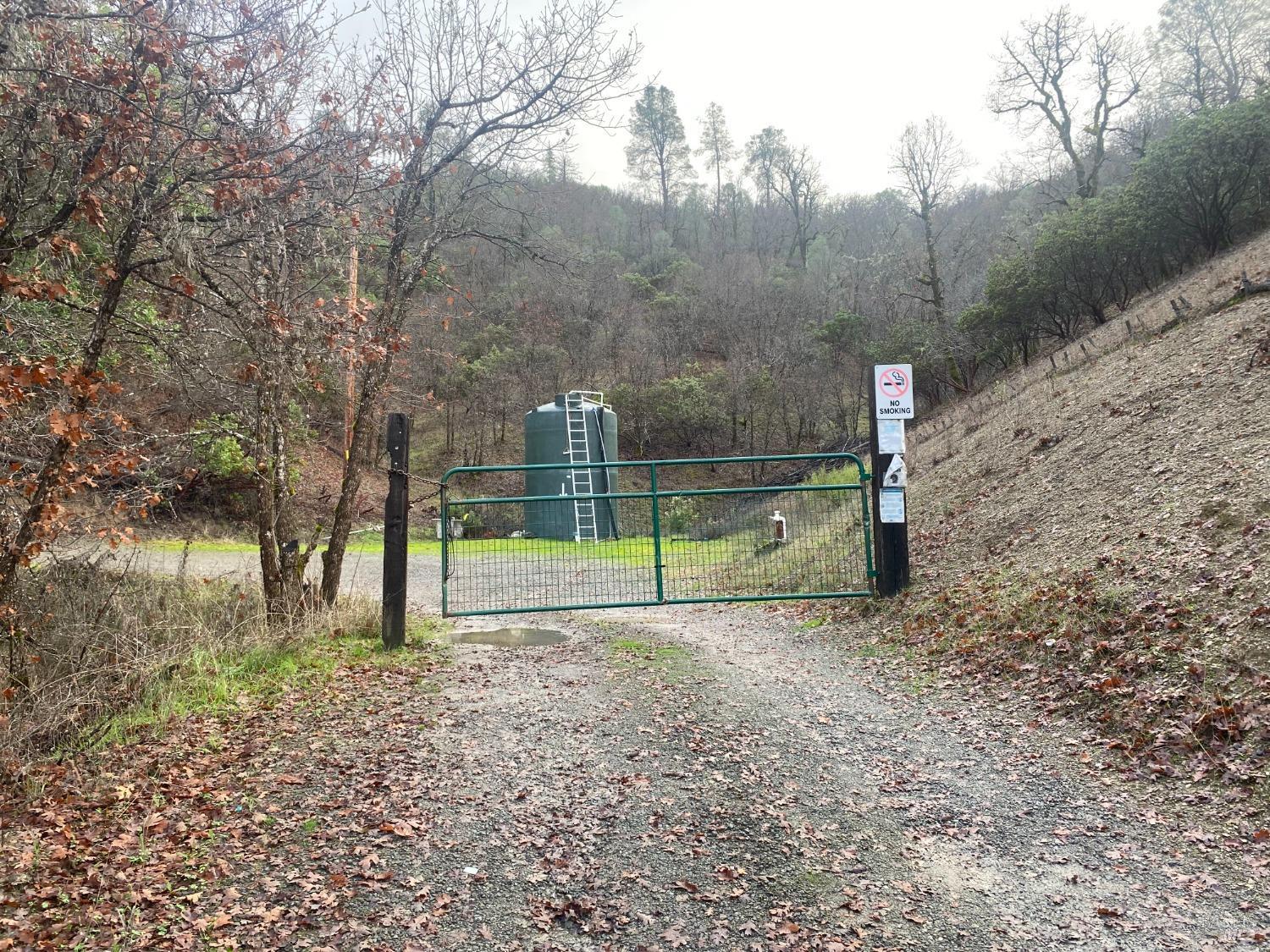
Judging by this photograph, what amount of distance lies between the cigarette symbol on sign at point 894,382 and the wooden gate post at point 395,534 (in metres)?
4.65

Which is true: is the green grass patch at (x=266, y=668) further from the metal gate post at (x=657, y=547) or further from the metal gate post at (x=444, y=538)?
the metal gate post at (x=657, y=547)

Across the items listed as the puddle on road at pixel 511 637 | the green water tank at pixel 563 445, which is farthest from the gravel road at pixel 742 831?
the green water tank at pixel 563 445

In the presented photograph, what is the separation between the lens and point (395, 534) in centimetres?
697

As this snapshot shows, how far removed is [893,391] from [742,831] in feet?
18.0

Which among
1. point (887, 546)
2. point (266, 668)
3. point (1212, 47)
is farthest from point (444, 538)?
point (1212, 47)

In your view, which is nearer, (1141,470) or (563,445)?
(1141,470)

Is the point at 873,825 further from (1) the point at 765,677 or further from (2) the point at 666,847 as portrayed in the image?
(1) the point at 765,677

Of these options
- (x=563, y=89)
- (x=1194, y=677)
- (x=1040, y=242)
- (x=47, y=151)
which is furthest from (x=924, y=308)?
(x=47, y=151)

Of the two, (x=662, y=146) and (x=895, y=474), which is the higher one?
(x=662, y=146)

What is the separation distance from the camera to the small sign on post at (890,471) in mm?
8047

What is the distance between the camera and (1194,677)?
448 cm

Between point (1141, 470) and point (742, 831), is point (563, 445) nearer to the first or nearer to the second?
point (1141, 470)

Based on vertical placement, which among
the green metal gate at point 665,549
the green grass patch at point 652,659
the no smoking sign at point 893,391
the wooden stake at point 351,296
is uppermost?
the wooden stake at point 351,296

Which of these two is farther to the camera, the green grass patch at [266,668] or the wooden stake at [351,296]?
the wooden stake at [351,296]
